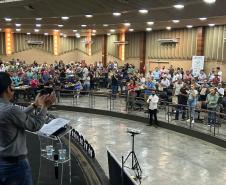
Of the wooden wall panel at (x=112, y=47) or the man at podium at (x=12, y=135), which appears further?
the wooden wall panel at (x=112, y=47)

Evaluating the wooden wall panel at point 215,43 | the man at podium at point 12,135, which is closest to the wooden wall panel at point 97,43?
the wooden wall panel at point 215,43

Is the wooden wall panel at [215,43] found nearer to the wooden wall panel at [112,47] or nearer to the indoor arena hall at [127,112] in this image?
the indoor arena hall at [127,112]

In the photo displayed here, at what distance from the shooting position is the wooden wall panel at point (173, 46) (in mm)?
24078

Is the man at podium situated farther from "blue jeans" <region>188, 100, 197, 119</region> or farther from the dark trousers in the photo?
the dark trousers

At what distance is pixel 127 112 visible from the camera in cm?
1600

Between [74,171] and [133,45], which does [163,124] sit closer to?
[74,171]

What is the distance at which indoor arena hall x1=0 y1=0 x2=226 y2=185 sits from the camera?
3.61 metres

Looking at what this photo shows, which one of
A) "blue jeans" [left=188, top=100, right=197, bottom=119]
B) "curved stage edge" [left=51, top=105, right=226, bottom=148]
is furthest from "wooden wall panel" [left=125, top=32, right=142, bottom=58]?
"blue jeans" [left=188, top=100, right=197, bottom=119]

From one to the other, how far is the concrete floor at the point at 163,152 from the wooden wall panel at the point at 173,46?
37.7 feet

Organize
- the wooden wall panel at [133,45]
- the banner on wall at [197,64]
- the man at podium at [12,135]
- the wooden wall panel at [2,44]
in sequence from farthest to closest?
the wooden wall panel at [2,44] → the wooden wall panel at [133,45] → the banner on wall at [197,64] → the man at podium at [12,135]

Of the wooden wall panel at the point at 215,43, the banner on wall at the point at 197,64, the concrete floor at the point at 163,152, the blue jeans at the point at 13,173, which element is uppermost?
the wooden wall panel at the point at 215,43

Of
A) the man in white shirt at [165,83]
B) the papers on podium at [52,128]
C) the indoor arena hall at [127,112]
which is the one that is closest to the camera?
the indoor arena hall at [127,112]

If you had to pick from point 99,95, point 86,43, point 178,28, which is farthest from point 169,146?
point 86,43

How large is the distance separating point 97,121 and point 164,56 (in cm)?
1322
